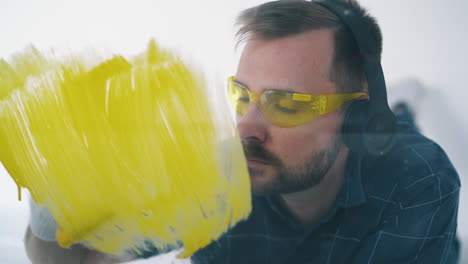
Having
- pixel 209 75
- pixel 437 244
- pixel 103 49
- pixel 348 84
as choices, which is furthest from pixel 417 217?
pixel 103 49

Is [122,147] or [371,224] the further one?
[371,224]

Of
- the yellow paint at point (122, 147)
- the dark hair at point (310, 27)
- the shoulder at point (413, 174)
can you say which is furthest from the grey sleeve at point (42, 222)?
the shoulder at point (413, 174)

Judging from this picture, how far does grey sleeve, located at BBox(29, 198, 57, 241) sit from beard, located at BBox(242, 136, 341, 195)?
0.23 m

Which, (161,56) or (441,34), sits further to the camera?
(441,34)

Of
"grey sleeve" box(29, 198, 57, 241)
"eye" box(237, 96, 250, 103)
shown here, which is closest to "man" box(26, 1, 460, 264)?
"eye" box(237, 96, 250, 103)

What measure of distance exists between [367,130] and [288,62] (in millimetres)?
149

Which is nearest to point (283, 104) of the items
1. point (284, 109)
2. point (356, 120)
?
point (284, 109)

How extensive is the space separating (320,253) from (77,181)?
34 cm

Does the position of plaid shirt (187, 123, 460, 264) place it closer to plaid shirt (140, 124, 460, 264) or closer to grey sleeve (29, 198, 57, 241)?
plaid shirt (140, 124, 460, 264)

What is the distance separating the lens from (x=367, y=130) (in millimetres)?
424

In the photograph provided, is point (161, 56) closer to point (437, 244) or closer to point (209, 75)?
point (209, 75)

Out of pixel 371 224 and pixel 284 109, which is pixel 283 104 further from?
pixel 371 224

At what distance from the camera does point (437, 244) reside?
1.49ft

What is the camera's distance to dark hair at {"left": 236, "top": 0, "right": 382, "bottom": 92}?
14.8 inches
